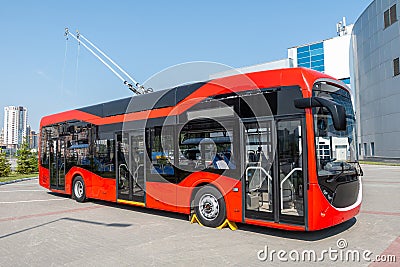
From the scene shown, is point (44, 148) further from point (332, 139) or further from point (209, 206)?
point (332, 139)

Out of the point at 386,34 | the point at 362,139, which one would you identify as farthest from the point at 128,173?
the point at 362,139

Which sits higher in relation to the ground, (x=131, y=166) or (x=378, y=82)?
(x=378, y=82)

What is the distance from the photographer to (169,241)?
6.44 metres

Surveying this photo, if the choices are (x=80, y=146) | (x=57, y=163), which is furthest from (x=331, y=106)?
(x=57, y=163)

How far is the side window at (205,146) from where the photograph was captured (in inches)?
282

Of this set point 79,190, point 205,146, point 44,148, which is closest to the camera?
point 205,146

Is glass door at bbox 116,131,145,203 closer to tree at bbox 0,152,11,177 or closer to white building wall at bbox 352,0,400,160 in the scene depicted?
tree at bbox 0,152,11,177

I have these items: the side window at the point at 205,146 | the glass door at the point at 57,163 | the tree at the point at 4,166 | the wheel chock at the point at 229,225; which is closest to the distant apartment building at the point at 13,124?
the tree at the point at 4,166

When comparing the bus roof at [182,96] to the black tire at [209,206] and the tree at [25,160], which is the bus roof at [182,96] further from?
the tree at [25,160]

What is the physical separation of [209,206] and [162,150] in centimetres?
184

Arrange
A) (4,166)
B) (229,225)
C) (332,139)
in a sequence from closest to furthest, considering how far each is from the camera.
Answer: (332,139) < (229,225) < (4,166)

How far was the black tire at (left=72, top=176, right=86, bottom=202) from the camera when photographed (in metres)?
11.4

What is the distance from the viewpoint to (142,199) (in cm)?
902

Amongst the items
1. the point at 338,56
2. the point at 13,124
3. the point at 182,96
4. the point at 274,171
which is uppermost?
the point at 338,56
